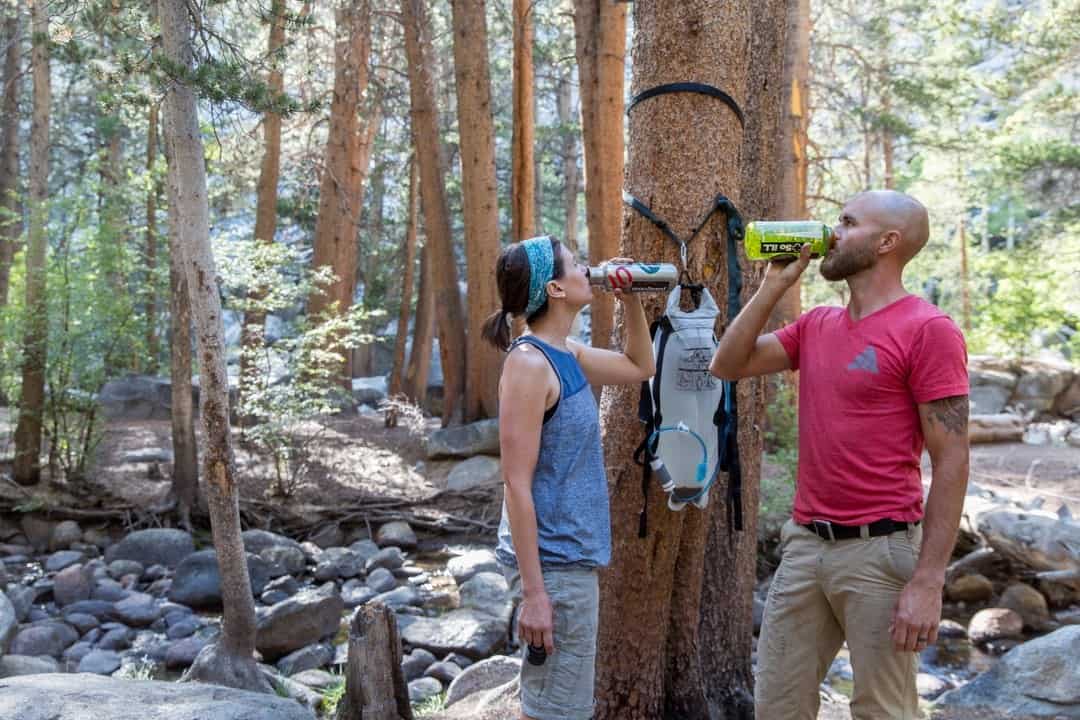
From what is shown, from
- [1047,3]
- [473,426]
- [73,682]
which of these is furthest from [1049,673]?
[1047,3]

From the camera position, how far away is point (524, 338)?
9.38 feet

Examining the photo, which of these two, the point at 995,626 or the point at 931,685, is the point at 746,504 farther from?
the point at 995,626

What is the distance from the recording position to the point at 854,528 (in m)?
2.73

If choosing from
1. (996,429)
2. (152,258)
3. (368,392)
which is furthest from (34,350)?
(996,429)

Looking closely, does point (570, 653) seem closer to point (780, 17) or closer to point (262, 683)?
point (780, 17)

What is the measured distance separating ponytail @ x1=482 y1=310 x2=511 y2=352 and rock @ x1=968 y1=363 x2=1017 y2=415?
15.4 m

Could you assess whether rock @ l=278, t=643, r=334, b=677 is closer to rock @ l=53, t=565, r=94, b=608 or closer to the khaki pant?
rock @ l=53, t=565, r=94, b=608

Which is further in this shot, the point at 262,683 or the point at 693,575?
the point at 262,683

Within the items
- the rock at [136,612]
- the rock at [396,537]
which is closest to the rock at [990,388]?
the rock at [396,537]

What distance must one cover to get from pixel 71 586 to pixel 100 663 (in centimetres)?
196

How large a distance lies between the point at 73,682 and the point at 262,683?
9.84 ft

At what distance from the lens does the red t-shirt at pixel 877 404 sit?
2635 millimetres

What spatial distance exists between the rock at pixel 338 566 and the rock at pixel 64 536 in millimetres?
2811

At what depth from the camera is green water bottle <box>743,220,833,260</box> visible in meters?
2.79
